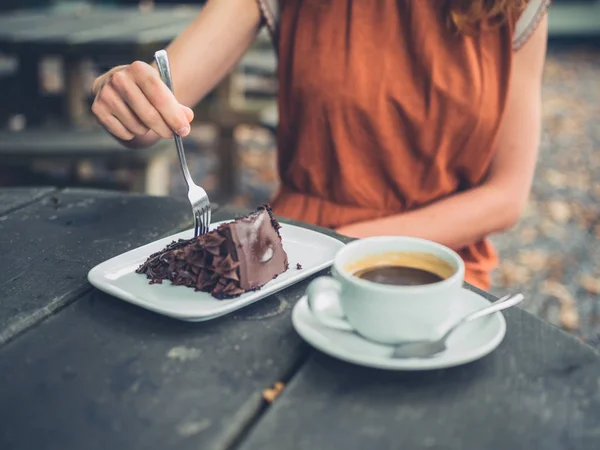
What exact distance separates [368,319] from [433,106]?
3.11ft

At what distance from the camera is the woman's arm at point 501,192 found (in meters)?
1.57

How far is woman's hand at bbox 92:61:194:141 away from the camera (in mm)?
1160

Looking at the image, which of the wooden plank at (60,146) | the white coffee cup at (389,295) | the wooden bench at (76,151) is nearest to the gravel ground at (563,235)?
the wooden bench at (76,151)

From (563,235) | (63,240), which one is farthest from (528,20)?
(563,235)

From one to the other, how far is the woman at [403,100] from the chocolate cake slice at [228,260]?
60 centimetres

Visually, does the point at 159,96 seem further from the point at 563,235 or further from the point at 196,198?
the point at 563,235

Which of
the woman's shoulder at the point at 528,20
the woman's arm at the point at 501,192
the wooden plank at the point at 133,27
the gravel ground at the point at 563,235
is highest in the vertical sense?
the woman's shoulder at the point at 528,20

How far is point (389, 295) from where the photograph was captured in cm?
76

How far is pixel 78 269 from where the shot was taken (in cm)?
107

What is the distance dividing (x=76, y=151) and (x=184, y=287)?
2197mm

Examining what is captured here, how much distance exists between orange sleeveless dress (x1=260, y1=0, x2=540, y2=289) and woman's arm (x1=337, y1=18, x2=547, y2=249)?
0.03 m

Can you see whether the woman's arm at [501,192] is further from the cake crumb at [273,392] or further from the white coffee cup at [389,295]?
the cake crumb at [273,392]

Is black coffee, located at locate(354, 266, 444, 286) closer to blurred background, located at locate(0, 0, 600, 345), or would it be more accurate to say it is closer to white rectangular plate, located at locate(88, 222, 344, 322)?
white rectangular plate, located at locate(88, 222, 344, 322)

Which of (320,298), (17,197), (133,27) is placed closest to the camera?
(320,298)
